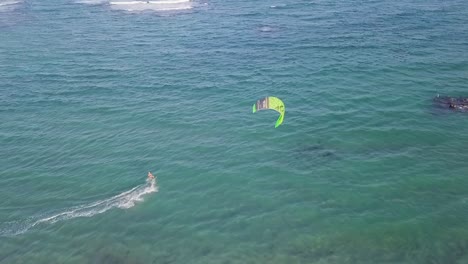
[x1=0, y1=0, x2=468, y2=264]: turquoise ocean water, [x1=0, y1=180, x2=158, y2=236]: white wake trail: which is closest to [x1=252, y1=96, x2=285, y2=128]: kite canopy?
[x1=0, y1=0, x2=468, y2=264]: turquoise ocean water

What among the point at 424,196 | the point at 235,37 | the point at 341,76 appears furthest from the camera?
the point at 235,37

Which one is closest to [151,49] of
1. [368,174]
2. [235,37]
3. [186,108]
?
[235,37]

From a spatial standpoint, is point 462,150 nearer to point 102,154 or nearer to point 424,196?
point 424,196

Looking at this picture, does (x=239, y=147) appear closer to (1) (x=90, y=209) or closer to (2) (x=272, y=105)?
(2) (x=272, y=105)

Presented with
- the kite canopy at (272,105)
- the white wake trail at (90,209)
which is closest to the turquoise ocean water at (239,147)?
the white wake trail at (90,209)

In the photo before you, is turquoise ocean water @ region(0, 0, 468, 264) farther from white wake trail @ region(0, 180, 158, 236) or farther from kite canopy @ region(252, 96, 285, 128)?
kite canopy @ region(252, 96, 285, 128)
